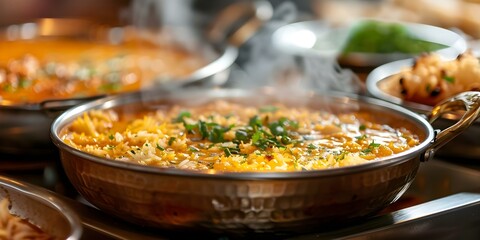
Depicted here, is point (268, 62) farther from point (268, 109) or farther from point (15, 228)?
point (15, 228)

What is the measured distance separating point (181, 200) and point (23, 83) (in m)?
1.67

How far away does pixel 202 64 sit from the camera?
11.6ft

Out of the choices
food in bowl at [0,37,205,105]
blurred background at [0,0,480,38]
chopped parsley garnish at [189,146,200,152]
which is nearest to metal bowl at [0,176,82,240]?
chopped parsley garnish at [189,146,200,152]

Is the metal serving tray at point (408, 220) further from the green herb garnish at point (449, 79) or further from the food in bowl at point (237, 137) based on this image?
the green herb garnish at point (449, 79)

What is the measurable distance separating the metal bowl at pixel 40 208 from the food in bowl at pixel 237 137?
193 mm

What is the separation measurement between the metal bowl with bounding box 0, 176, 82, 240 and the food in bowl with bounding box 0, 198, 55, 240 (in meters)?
0.01

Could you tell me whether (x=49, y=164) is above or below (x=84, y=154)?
below

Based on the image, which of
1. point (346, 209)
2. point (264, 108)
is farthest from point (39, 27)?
point (346, 209)

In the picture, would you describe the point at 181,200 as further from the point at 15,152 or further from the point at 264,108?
the point at 15,152

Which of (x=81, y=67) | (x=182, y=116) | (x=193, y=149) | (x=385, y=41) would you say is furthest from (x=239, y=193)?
(x=385, y=41)

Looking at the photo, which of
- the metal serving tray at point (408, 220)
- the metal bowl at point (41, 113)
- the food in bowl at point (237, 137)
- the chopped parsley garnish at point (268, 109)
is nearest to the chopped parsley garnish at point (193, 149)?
the food in bowl at point (237, 137)

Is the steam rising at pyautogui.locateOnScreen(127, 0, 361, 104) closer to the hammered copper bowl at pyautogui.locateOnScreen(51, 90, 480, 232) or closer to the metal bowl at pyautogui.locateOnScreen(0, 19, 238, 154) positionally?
the metal bowl at pyautogui.locateOnScreen(0, 19, 238, 154)

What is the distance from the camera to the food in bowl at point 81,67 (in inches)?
118

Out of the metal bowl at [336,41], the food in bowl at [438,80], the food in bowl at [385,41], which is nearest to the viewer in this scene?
the food in bowl at [438,80]
